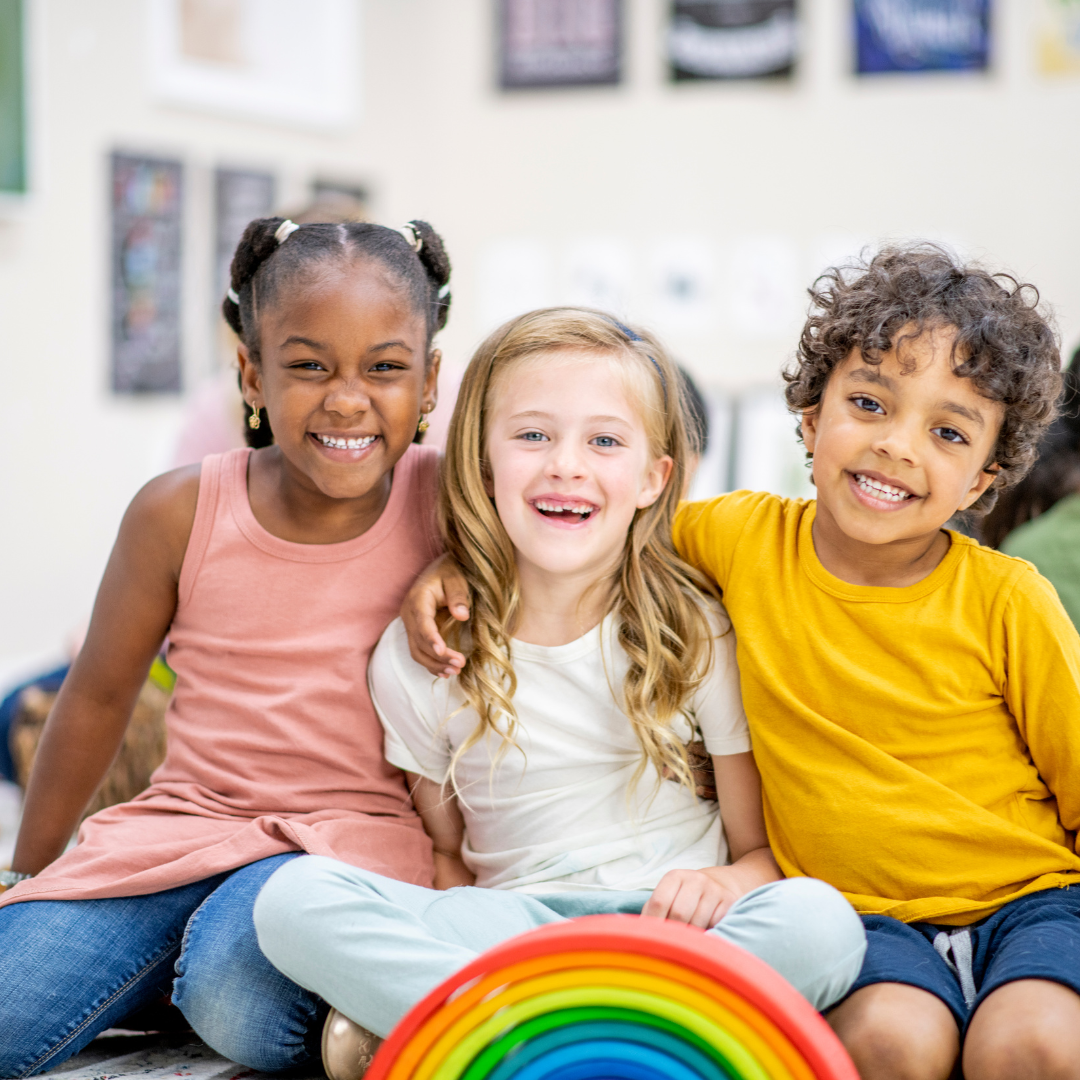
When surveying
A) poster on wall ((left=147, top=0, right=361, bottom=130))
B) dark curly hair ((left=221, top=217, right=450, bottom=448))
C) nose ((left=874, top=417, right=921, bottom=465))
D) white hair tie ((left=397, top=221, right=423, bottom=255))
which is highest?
poster on wall ((left=147, top=0, right=361, bottom=130))

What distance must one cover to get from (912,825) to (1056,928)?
152 mm

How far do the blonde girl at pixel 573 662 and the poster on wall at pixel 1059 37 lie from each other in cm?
256

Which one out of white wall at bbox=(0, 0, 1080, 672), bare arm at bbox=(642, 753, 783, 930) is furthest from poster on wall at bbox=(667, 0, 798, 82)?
bare arm at bbox=(642, 753, 783, 930)

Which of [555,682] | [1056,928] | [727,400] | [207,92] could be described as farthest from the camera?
[727,400]

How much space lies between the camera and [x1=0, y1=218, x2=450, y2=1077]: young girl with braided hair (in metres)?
1.24

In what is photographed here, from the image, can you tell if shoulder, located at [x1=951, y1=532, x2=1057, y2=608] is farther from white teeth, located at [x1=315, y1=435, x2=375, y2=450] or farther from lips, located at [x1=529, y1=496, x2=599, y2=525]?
white teeth, located at [x1=315, y1=435, x2=375, y2=450]

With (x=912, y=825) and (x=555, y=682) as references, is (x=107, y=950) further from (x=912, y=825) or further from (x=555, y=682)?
(x=912, y=825)

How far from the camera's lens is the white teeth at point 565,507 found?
4.17 feet

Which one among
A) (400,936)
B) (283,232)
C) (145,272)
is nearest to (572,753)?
(400,936)

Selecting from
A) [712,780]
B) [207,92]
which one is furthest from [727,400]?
[712,780]

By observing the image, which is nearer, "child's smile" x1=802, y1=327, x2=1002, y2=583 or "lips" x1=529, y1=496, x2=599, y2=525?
"child's smile" x1=802, y1=327, x2=1002, y2=583

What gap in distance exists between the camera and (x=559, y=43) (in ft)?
12.0

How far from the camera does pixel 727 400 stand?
360cm

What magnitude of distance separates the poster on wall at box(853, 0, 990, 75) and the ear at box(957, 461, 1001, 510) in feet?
8.51
